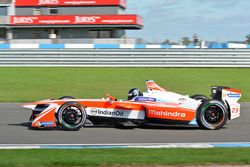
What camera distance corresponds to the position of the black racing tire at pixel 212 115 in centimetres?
896

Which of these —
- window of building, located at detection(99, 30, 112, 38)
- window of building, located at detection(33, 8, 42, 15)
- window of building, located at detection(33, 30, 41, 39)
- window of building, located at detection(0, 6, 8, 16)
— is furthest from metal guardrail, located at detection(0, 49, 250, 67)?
window of building, located at detection(33, 8, 42, 15)

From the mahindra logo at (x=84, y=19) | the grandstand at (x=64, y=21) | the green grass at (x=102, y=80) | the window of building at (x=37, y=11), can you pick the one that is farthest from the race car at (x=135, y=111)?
the window of building at (x=37, y=11)

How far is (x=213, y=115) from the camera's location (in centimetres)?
912

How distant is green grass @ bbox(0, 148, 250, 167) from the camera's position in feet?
19.4

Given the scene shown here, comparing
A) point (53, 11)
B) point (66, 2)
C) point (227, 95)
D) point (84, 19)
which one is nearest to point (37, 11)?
point (53, 11)

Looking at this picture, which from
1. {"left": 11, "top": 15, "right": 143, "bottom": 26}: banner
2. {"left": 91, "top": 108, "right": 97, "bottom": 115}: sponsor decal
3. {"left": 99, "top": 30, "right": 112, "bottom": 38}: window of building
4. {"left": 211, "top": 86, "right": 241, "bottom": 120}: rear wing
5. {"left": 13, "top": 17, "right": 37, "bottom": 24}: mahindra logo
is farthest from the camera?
{"left": 99, "top": 30, "right": 112, "bottom": 38}: window of building

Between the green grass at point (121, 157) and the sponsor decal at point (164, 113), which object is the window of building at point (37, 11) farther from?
the green grass at point (121, 157)

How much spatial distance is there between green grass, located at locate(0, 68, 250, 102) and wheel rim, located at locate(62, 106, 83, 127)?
5.62 m

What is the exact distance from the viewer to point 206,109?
29.5ft

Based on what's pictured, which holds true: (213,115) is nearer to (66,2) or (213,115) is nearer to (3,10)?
(66,2)

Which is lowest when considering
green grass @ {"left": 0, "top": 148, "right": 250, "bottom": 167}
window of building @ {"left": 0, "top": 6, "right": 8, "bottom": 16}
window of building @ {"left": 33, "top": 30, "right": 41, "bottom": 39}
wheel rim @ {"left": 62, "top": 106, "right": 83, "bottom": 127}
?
green grass @ {"left": 0, "top": 148, "right": 250, "bottom": 167}

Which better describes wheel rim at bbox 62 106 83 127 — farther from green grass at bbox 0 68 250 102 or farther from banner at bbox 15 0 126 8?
banner at bbox 15 0 126 8

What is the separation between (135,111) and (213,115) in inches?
56.6

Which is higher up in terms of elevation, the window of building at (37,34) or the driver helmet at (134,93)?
the window of building at (37,34)
